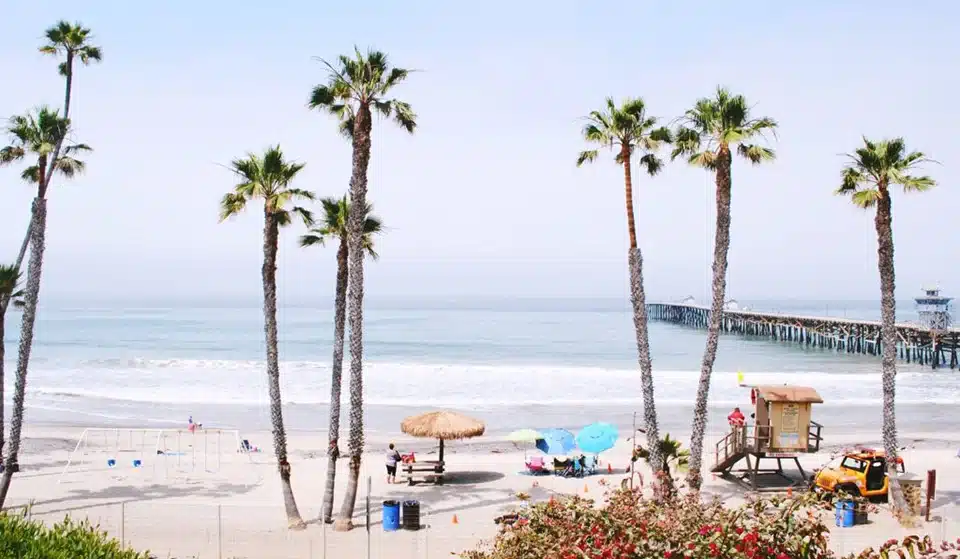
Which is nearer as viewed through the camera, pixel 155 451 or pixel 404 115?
pixel 404 115

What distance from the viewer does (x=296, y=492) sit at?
2327cm

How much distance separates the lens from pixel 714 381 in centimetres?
5844

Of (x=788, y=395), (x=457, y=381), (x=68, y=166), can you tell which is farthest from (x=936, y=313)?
(x=68, y=166)

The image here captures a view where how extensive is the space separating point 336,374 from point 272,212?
3.88 metres

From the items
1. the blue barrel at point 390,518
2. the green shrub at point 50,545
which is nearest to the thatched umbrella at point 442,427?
the blue barrel at point 390,518

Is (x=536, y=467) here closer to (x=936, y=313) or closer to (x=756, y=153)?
(x=756, y=153)

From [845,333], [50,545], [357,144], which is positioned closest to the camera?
[50,545]

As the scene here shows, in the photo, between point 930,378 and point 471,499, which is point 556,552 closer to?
point 471,499

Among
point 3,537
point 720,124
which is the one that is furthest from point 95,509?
point 720,124

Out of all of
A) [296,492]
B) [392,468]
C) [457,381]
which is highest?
[392,468]

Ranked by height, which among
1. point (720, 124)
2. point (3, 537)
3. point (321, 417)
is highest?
point (720, 124)

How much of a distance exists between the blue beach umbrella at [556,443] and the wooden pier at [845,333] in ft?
171

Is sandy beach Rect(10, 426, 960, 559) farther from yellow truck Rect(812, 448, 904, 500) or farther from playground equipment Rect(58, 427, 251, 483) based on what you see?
yellow truck Rect(812, 448, 904, 500)

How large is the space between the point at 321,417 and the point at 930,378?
44.5 m
